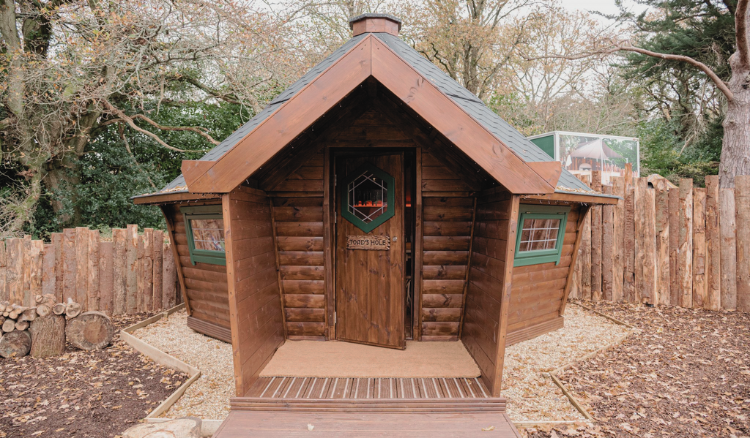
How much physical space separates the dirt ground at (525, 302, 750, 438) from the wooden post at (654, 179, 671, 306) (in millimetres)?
842

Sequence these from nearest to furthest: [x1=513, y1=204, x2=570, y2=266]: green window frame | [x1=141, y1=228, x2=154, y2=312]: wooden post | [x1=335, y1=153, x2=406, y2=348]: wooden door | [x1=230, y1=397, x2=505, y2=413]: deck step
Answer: [x1=230, y1=397, x2=505, y2=413]: deck step → [x1=335, y1=153, x2=406, y2=348]: wooden door → [x1=513, y1=204, x2=570, y2=266]: green window frame → [x1=141, y1=228, x2=154, y2=312]: wooden post

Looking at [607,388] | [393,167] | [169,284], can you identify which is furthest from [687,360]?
[169,284]

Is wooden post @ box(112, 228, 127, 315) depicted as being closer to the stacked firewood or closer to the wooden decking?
the stacked firewood

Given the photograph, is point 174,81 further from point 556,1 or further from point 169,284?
point 556,1

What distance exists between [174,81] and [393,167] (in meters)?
9.22

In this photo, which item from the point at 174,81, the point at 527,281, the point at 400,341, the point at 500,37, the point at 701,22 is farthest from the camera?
the point at 500,37

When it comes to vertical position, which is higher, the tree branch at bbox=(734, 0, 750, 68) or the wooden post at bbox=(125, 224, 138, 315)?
the tree branch at bbox=(734, 0, 750, 68)

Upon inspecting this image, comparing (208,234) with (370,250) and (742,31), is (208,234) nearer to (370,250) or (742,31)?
(370,250)

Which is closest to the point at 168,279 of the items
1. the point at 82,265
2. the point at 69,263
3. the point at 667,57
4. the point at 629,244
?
the point at 82,265

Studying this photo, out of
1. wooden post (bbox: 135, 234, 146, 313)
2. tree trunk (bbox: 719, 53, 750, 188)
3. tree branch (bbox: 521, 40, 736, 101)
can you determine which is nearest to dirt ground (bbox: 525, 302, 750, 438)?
tree trunk (bbox: 719, 53, 750, 188)

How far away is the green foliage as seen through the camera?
10.2 meters

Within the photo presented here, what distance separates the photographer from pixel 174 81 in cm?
1083

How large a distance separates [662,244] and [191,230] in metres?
7.49

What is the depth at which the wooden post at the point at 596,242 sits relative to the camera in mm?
6910
